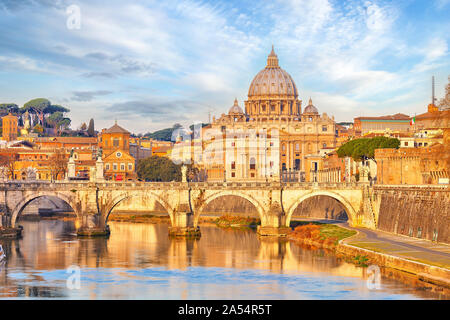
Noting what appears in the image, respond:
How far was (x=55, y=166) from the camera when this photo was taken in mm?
116812

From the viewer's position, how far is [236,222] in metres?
80.2

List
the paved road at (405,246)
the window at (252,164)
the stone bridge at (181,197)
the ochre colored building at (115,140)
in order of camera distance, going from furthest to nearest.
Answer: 1. the window at (252,164)
2. the ochre colored building at (115,140)
3. the stone bridge at (181,197)
4. the paved road at (405,246)

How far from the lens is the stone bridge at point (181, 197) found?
2640 inches

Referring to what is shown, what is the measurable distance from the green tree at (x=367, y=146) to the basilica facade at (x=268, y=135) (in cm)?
3153

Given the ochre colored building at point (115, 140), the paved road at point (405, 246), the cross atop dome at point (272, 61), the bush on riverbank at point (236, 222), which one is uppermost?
the cross atop dome at point (272, 61)

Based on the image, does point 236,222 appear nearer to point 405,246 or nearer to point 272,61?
point 405,246

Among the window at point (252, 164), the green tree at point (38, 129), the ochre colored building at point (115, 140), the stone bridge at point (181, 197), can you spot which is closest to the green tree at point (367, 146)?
the stone bridge at point (181, 197)

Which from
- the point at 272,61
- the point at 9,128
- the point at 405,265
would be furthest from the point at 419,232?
the point at 9,128

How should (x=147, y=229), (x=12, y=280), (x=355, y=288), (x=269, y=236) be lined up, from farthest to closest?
(x=147, y=229) < (x=269, y=236) < (x=12, y=280) < (x=355, y=288)

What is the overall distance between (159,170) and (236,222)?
33.6 meters

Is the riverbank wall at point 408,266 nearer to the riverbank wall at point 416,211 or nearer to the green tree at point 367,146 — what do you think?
the riverbank wall at point 416,211

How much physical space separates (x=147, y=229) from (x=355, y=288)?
38213mm

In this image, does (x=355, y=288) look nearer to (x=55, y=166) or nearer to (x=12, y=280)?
(x=12, y=280)
